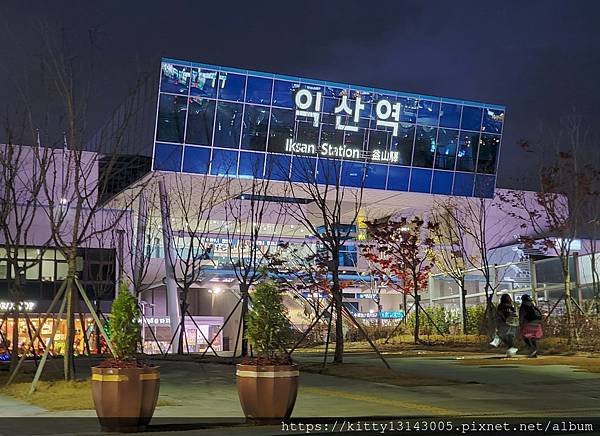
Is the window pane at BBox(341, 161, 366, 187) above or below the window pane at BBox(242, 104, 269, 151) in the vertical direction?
below

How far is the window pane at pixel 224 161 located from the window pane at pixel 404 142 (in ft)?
32.5

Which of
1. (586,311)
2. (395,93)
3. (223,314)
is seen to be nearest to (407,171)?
(395,93)

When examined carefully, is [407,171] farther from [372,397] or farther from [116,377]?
[116,377]

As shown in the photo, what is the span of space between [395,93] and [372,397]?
107ft

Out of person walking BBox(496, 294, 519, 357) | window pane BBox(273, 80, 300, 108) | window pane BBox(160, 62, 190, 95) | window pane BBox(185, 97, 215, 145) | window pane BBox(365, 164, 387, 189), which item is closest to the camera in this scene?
person walking BBox(496, 294, 519, 357)

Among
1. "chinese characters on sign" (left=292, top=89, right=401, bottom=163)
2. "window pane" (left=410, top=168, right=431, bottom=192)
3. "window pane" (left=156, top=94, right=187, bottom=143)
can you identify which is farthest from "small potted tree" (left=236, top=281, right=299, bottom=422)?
"window pane" (left=410, top=168, right=431, bottom=192)

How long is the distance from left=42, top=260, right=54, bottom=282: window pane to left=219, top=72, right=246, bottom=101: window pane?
14854mm

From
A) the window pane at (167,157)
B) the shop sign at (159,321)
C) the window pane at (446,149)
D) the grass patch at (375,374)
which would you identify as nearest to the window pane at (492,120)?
the window pane at (446,149)

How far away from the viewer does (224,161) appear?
1602 inches

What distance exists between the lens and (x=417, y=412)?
11.0 m

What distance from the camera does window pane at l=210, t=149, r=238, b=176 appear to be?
40.4 metres

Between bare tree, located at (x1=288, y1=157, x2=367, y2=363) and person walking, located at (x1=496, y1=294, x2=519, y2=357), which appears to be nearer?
bare tree, located at (x1=288, y1=157, x2=367, y2=363)

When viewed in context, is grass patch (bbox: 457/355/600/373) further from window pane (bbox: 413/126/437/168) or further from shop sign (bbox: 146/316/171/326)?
shop sign (bbox: 146/316/171/326)

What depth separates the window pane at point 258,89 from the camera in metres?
40.3
